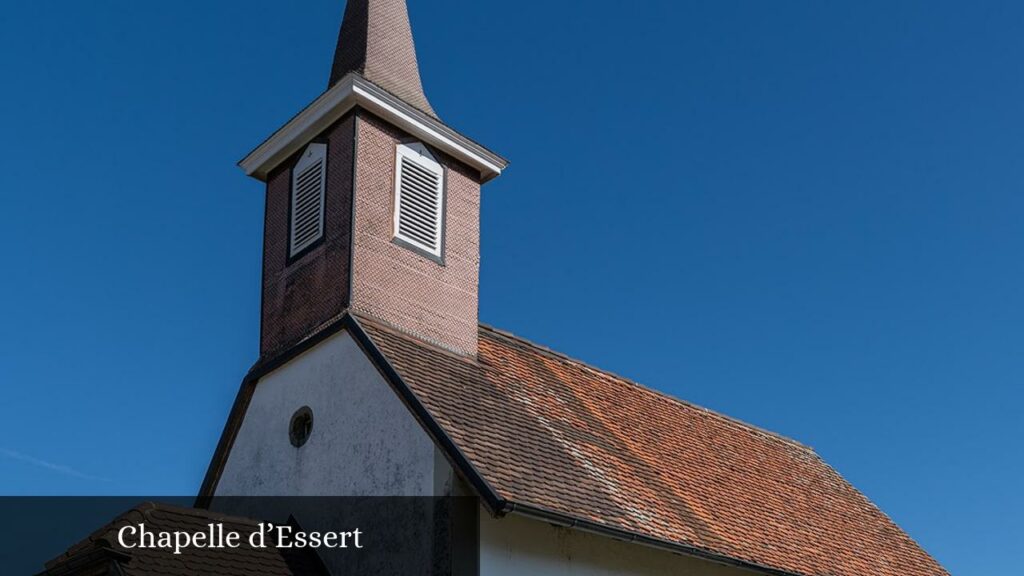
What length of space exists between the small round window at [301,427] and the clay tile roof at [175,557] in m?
1.82

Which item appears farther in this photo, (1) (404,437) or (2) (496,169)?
(2) (496,169)

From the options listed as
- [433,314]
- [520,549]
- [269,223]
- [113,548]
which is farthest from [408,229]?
[113,548]

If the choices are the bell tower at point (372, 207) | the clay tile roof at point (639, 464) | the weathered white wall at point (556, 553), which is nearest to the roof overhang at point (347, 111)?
the bell tower at point (372, 207)

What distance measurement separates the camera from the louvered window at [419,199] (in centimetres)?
1886

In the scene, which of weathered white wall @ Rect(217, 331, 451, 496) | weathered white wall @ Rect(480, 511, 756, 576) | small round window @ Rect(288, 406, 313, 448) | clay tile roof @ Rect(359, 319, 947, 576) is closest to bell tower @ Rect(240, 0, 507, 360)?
weathered white wall @ Rect(217, 331, 451, 496)

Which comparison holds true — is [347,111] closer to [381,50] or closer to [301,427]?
[381,50]

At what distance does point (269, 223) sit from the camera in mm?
20109

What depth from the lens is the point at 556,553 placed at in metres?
15.4

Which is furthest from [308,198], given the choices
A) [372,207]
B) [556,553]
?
[556,553]

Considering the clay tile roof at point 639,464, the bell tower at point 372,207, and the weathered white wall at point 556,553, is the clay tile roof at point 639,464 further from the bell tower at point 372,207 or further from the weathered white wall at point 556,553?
the bell tower at point 372,207

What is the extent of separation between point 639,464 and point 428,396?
4693 mm

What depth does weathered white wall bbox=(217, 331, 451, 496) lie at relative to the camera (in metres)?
15.5

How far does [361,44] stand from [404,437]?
7.91 m

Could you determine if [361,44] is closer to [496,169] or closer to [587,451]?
[496,169]
